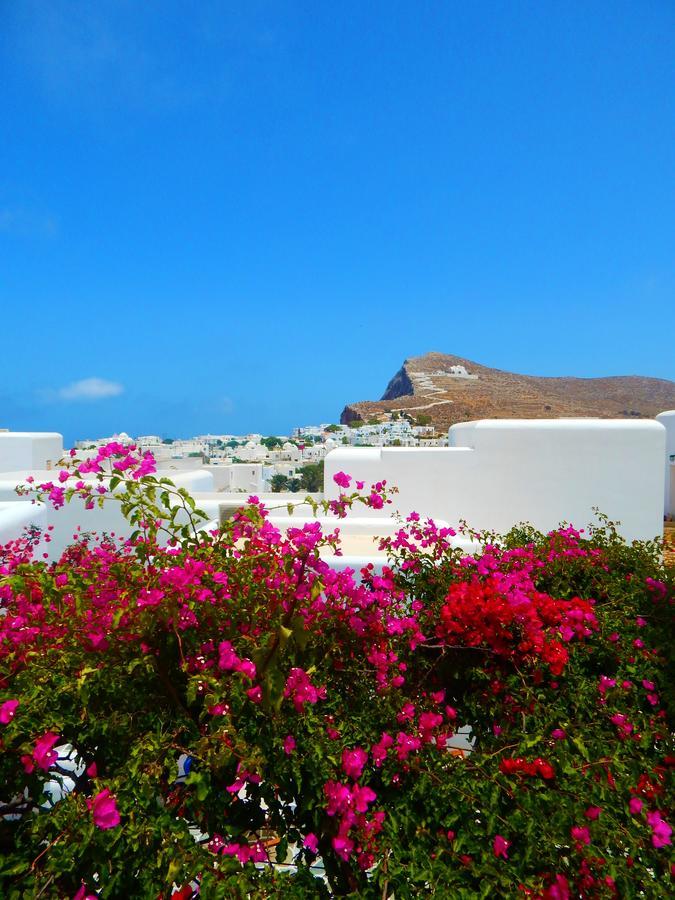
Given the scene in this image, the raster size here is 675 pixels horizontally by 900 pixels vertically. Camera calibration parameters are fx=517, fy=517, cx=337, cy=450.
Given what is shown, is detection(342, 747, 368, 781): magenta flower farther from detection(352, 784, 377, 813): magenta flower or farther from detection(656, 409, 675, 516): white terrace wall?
detection(656, 409, 675, 516): white terrace wall

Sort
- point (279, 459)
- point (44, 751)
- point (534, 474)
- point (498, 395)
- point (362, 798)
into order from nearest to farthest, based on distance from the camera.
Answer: point (44, 751) < point (362, 798) < point (534, 474) < point (279, 459) < point (498, 395)

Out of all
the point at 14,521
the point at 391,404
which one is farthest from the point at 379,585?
the point at 391,404

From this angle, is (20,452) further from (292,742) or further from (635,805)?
(635,805)

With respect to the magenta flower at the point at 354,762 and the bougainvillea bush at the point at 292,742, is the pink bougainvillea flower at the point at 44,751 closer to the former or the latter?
the bougainvillea bush at the point at 292,742

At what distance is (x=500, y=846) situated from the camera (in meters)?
1.70

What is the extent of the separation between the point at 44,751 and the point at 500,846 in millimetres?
1528

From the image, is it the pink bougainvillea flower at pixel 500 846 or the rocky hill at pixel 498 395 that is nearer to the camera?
the pink bougainvillea flower at pixel 500 846

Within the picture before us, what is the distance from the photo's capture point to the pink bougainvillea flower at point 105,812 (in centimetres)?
158

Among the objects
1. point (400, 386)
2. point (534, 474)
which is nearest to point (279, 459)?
point (534, 474)

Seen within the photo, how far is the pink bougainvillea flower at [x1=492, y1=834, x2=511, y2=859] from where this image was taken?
5.57ft

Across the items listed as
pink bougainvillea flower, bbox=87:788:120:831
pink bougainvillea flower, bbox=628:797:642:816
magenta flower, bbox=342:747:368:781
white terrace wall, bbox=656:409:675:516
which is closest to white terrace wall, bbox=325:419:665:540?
magenta flower, bbox=342:747:368:781

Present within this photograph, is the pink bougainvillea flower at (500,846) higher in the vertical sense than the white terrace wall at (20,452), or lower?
lower

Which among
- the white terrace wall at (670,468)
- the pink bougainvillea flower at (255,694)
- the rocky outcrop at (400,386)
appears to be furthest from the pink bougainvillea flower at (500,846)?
the rocky outcrop at (400,386)

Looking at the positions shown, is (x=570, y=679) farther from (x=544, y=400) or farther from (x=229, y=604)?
(x=544, y=400)
